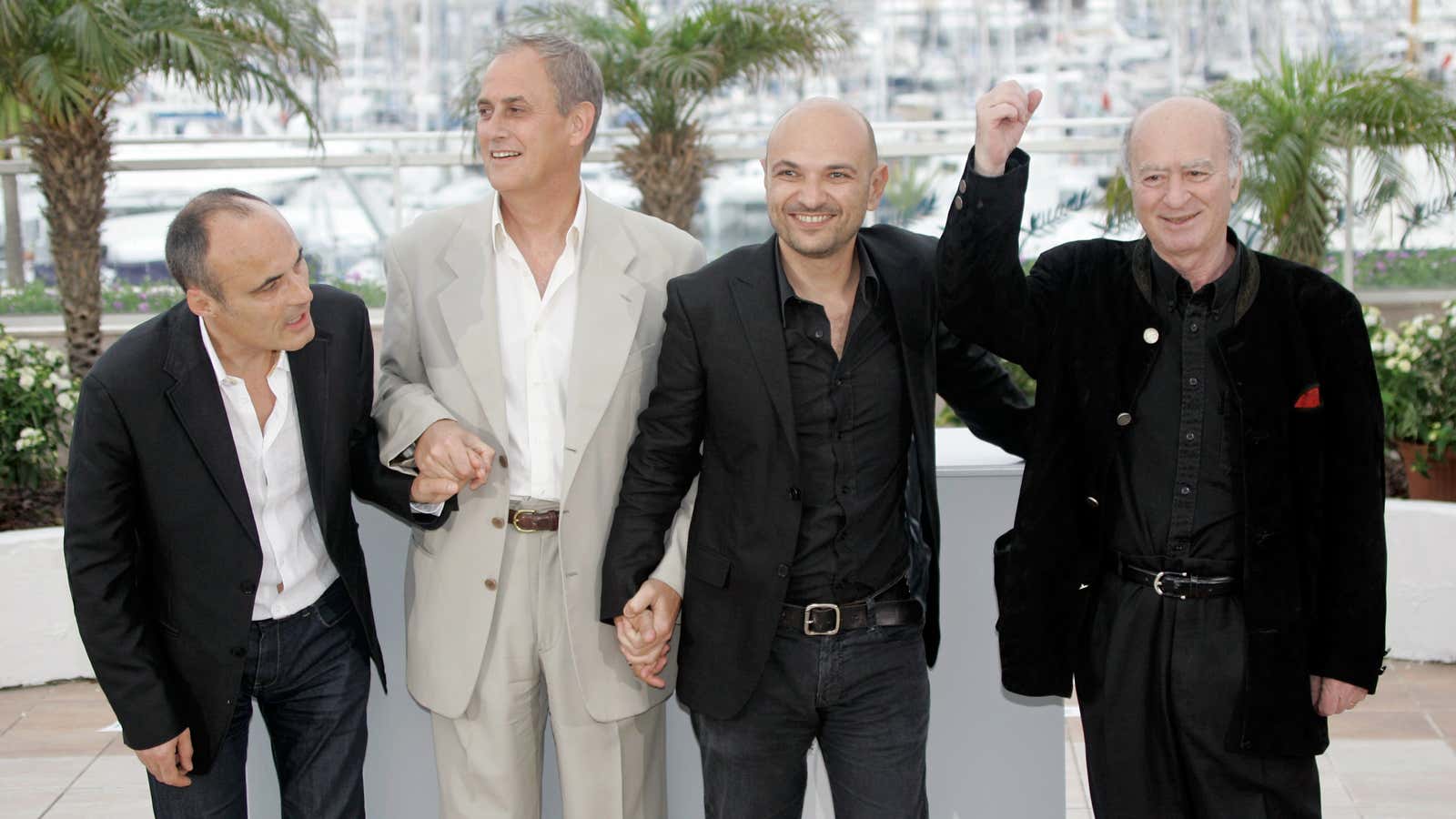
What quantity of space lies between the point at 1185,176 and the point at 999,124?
33 centimetres

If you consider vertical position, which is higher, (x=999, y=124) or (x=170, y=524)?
(x=999, y=124)

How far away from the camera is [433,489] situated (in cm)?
243

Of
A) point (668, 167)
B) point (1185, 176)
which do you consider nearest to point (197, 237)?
point (1185, 176)

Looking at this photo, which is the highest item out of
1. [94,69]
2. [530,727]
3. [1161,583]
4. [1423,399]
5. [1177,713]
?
[94,69]

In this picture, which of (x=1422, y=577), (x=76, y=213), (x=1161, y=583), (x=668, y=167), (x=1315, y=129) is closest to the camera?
(x=1161, y=583)

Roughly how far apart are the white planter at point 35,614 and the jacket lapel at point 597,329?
10.7 ft

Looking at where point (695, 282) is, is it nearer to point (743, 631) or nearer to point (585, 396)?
point (585, 396)

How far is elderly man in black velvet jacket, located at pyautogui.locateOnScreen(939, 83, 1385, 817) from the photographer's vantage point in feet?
7.48

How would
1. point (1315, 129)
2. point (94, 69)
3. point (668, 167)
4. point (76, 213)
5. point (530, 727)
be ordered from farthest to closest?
point (668, 167) < point (76, 213) < point (1315, 129) < point (94, 69) < point (530, 727)

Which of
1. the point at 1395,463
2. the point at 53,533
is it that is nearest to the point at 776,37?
the point at 1395,463

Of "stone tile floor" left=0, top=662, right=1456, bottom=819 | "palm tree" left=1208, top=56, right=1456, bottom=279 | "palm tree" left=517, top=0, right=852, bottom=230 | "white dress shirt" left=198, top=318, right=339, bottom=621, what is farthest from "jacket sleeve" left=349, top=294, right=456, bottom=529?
"palm tree" left=517, top=0, right=852, bottom=230

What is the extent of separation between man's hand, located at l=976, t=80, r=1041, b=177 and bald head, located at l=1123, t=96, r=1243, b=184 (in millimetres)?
211

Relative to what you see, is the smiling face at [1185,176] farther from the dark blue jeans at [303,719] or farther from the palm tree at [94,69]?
the palm tree at [94,69]

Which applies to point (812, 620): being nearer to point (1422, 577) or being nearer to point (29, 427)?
point (1422, 577)
